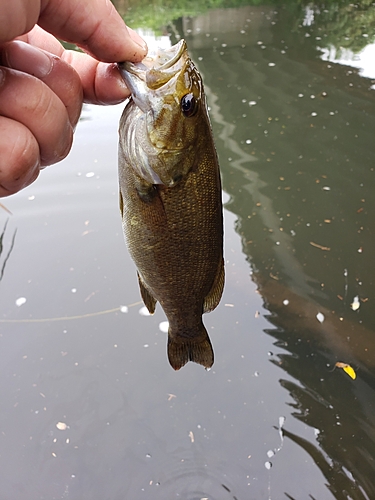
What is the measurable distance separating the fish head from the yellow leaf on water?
2253mm

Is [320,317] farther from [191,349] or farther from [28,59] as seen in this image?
[28,59]

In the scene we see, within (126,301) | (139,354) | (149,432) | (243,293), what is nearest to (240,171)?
(243,293)

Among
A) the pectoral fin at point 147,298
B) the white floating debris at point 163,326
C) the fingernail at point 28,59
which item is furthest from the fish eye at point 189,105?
the white floating debris at point 163,326

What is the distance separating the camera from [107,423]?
2.87 meters

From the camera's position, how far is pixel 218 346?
10.8 feet

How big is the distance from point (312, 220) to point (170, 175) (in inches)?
126

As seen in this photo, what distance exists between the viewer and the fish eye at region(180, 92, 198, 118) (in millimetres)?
1403

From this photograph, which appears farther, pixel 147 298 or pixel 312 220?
pixel 312 220

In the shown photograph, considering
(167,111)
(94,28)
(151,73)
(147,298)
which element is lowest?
(147,298)

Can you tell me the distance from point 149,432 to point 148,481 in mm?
293

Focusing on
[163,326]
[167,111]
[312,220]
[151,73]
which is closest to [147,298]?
[167,111]

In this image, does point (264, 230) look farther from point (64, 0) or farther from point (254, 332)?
point (64, 0)

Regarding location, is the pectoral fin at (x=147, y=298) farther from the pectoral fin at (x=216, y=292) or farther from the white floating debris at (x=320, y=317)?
the white floating debris at (x=320, y=317)

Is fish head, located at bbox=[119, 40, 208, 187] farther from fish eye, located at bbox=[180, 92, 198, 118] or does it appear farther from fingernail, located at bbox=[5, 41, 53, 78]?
fingernail, located at bbox=[5, 41, 53, 78]
